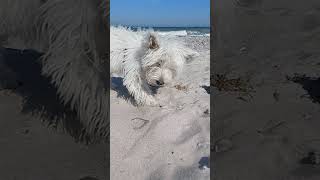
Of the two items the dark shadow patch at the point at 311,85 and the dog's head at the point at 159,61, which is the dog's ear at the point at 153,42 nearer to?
the dog's head at the point at 159,61

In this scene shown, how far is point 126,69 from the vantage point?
10.4ft

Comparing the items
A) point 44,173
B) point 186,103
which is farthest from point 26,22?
point 186,103

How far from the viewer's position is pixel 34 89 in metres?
1.18

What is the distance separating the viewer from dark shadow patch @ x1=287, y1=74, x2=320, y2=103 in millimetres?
1248

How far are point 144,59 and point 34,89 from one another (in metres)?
1.90

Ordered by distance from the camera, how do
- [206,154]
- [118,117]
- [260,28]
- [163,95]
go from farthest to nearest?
[163,95], [118,117], [206,154], [260,28]

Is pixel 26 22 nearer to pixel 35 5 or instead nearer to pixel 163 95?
pixel 35 5

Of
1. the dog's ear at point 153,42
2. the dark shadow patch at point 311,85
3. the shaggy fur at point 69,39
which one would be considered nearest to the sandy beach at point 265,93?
the dark shadow patch at point 311,85

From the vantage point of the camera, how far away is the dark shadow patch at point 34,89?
Answer: 3.81 feet

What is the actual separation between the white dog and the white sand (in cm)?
27

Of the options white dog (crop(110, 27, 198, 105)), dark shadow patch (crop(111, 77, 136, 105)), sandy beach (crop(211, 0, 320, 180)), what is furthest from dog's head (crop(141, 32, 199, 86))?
sandy beach (crop(211, 0, 320, 180))

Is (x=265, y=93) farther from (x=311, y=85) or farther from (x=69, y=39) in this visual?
(x=69, y=39)

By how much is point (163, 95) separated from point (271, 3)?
1.77 metres

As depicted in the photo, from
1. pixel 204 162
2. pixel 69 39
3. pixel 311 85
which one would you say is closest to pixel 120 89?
pixel 204 162
